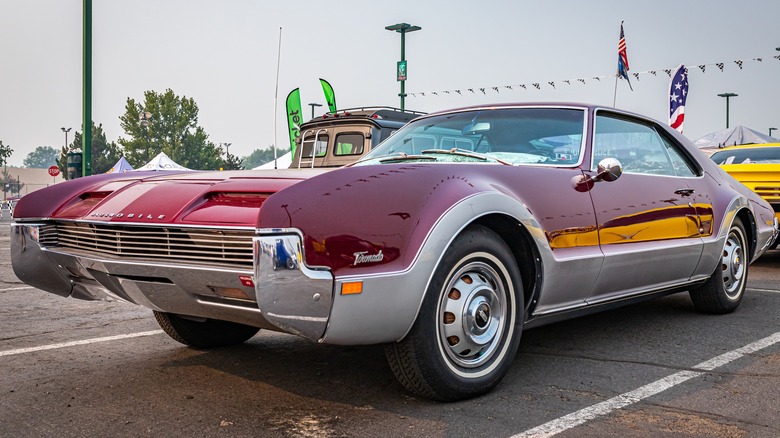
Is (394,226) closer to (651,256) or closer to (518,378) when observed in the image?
(518,378)

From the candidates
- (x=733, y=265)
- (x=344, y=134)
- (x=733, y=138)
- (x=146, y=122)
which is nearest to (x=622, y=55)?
(x=733, y=138)

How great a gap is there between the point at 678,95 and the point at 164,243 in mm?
16574

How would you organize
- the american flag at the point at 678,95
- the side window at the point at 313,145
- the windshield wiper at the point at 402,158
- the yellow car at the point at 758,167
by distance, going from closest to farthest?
1. the windshield wiper at the point at 402,158
2. the yellow car at the point at 758,167
3. the side window at the point at 313,145
4. the american flag at the point at 678,95

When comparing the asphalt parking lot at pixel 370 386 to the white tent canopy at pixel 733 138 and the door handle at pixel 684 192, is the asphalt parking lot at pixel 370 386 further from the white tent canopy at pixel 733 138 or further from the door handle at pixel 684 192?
the white tent canopy at pixel 733 138

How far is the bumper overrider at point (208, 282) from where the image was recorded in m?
2.82

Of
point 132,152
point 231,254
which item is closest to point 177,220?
point 231,254

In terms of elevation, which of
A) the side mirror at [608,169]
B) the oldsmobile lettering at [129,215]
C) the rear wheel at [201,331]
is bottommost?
the rear wheel at [201,331]

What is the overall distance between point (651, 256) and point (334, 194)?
7.10 feet

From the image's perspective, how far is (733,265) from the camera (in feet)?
17.7

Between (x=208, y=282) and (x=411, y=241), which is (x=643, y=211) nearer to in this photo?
(x=411, y=241)

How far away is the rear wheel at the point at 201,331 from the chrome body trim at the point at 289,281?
1.56 metres

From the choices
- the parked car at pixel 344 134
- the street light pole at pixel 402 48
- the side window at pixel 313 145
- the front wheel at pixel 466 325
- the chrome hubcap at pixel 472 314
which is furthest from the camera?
the street light pole at pixel 402 48

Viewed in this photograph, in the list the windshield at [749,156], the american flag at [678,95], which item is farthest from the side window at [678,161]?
the american flag at [678,95]

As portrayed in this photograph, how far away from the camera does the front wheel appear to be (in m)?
3.08
